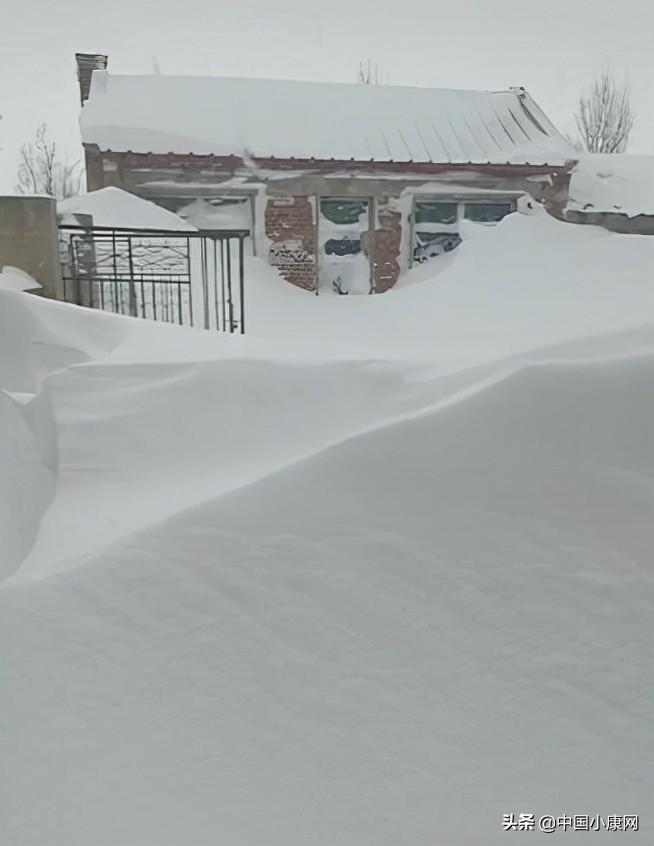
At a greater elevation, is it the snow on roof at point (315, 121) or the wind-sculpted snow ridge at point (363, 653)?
the snow on roof at point (315, 121)

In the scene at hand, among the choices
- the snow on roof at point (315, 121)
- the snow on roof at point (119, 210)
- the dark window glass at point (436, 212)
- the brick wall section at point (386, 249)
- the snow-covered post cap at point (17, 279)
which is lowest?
the brick wall section at point (386, 249)

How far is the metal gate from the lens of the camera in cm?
711

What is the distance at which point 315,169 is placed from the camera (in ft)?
37.3

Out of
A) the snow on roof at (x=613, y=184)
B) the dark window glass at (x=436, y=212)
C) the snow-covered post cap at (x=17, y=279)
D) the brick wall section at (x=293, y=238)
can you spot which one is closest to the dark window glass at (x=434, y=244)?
the dark window glass at (x=436, y=212)

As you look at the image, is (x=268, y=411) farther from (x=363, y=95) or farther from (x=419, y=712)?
(x=363, y=95)

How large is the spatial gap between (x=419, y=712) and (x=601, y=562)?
0.57 meters

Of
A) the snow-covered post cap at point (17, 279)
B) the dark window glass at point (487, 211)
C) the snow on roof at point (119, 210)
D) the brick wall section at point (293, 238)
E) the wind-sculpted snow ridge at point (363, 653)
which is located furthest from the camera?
the dark window glass at point (487, 211)

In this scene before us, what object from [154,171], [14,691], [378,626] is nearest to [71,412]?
[14,691]

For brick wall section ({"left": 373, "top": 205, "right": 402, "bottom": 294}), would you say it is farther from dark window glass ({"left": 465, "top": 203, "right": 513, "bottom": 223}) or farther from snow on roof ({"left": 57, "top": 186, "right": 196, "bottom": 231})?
snow on roof ({"left": 57, "top": 186, "right": 196, "bottom": 231})

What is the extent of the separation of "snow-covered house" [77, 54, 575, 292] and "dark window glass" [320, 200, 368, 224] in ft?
0.06

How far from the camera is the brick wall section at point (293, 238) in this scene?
1152cm

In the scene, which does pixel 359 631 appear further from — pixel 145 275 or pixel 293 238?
pixel 293 238

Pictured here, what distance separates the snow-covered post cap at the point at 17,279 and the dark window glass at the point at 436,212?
7.33 meters

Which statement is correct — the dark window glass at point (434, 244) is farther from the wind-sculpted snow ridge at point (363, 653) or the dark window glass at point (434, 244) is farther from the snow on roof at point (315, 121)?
the wind-sculpted snow ridge at point (363, 653)
